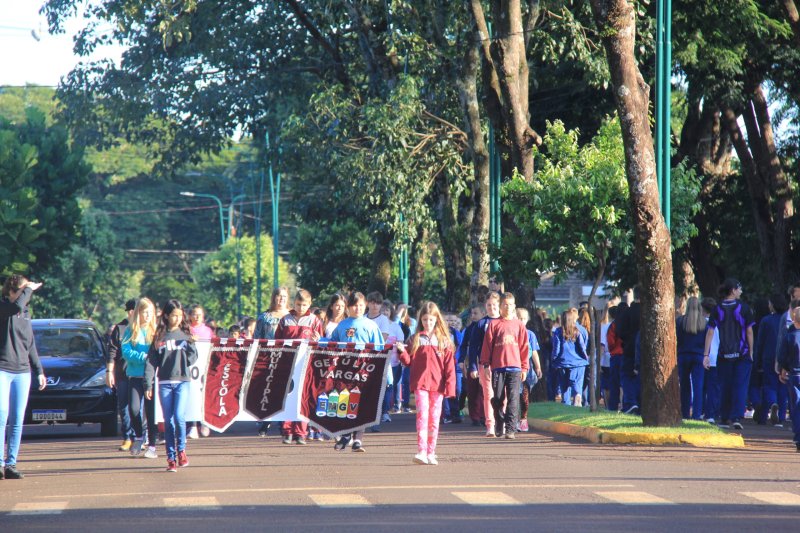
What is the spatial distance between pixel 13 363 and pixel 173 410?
5.16ft

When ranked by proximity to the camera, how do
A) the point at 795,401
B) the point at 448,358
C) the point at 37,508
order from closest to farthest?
the point at 37,508, the point at 448,358, the point at 795,401

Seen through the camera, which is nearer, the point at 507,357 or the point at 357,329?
the point at 357,329

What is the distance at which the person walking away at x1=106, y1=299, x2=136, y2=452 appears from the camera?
50.6 ft

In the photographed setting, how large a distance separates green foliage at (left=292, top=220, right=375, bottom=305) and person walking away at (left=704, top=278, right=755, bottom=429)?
2815cm

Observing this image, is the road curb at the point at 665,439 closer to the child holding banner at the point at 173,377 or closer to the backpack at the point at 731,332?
the backpack at the point at 731,332

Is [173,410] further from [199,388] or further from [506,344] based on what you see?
[506,344]

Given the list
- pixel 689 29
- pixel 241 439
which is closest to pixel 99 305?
pixel 689 29

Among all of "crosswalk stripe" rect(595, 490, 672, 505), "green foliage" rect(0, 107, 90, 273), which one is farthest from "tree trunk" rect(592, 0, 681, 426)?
"green foliage" rect(0, 107, 90, 273)

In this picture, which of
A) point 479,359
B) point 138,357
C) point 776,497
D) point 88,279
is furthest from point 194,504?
point 88,279

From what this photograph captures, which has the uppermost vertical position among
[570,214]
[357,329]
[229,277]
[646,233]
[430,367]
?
[229,277]

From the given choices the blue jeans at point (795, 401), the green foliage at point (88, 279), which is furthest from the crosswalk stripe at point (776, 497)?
the green foliage at point (88, 279)

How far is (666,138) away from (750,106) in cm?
1241

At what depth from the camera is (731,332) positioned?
1767 centimetres

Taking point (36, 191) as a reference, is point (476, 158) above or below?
below
